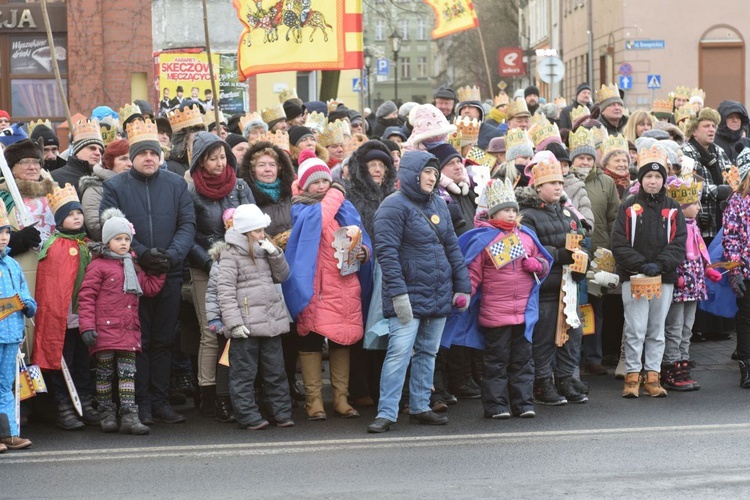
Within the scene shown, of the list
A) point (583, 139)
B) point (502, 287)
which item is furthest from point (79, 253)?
point (583, 139)

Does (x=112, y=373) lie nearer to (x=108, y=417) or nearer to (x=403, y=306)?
(x=108, y=417)

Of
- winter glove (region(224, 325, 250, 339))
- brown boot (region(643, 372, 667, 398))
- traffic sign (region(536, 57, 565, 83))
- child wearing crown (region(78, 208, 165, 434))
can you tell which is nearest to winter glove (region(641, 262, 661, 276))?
brown boot (region(643, 372, 667, 398))

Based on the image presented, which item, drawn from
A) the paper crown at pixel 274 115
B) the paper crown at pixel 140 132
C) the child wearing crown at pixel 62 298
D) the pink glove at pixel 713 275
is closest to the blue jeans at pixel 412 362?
the child wearing crown at pixel 62 298

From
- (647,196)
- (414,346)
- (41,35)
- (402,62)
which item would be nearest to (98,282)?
(414,346)

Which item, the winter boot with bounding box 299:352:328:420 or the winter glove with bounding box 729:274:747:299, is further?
the winter glove with bounding box 729:274:747:299

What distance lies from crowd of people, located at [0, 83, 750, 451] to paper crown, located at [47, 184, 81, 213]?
17 millimetres

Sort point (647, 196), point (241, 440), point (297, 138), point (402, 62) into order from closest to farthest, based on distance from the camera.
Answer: point (241, 440) < point (647, 196) < point (297, 138) < point (402, 62)

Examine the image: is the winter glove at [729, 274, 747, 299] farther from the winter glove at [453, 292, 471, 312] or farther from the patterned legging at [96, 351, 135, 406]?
the patterned legging at [96, 351, 135, 406]

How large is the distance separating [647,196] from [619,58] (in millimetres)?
33714

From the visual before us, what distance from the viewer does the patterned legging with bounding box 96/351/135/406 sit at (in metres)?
9.90

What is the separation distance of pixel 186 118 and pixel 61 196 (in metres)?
2.23

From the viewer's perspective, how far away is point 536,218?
34.9 feet

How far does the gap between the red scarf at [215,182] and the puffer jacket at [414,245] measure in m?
1.35

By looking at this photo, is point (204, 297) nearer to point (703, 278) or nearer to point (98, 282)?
point (98, 282)
